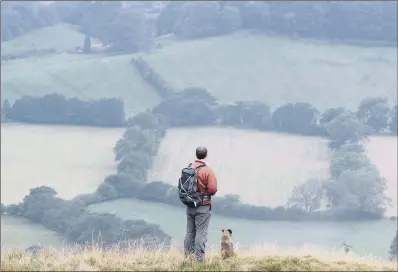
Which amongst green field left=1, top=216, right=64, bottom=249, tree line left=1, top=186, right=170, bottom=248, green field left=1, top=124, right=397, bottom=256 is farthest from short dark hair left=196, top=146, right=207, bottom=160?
green field left=1, top=124, right=397, bottom=256

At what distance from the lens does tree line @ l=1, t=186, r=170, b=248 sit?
97188 millimetres

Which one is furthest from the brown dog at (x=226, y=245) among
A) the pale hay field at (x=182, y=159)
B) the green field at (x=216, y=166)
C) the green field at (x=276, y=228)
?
the pale hay field at (x=182, y=159)

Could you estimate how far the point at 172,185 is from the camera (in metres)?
121

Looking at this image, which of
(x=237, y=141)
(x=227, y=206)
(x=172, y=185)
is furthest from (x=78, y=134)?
(x=227, y=206)

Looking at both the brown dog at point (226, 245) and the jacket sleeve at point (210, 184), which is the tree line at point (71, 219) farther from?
the jacket sleeve at point (210, 184)

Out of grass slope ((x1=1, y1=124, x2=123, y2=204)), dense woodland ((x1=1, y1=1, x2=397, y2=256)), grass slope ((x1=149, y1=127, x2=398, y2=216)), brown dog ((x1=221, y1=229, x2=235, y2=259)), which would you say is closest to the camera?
brown dog ((x1=221, y1=229, x2=235, y2=259))

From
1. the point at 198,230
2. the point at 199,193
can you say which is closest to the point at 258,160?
the point at 198,230

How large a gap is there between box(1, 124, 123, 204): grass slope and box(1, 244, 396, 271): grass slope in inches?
4347

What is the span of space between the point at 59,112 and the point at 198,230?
16276cm

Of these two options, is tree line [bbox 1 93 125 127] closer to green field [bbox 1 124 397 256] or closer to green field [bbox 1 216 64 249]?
green field [bbox 1 124 397 256]

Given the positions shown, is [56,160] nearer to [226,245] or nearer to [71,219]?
[71,219]

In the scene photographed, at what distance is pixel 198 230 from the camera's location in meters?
14.5

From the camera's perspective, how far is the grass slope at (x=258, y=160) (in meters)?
131

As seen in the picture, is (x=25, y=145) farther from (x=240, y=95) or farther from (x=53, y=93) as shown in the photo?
(x=240, y=95)
